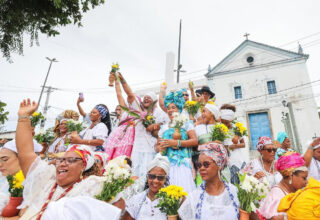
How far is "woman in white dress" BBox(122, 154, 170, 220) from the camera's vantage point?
260 cm

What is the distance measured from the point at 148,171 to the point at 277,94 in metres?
20.2

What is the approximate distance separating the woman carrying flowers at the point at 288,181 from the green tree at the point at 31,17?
7242mm

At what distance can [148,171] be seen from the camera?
2.92m

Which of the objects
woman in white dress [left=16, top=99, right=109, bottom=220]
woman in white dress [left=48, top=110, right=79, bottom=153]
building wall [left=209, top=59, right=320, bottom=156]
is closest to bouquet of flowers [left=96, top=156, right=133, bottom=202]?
woman in white dress [left=16, top=99, right=109, bottom=220]

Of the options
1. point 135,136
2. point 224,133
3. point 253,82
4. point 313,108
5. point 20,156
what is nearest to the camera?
point 20,156

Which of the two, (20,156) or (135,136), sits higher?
(135,136)

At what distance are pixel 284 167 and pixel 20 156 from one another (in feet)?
12.0

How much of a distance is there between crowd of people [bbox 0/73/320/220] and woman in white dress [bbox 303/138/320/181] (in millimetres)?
17

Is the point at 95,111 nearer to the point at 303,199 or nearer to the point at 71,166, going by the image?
the point at 71,166

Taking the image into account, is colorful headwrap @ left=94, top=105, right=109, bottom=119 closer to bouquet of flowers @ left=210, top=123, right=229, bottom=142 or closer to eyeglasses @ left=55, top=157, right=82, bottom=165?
eyeglasses @ left=55, top=157, right=82, bottom=165

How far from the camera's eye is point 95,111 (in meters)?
4.76

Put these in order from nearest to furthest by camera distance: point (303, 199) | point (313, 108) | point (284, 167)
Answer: point (303, 199), point (284, 167), point (313, 108)

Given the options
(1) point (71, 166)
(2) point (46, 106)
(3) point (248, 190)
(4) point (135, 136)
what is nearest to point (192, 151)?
(4) point (135, 136)

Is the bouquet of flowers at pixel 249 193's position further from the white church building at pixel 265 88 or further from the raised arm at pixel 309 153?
the white church building at pixel 265 88
